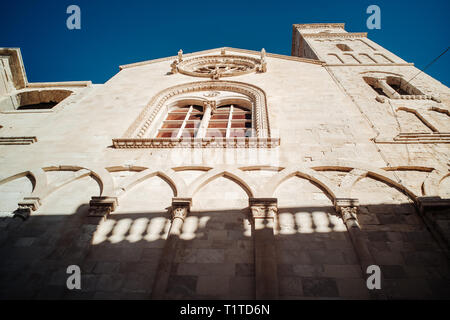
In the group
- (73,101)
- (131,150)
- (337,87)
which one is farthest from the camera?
(73,101)

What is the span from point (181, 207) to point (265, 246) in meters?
1.37

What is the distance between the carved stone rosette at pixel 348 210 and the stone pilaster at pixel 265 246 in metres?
0.92

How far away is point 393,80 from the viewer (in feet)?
29.6

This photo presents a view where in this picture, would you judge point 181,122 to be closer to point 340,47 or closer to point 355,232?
point 355,232

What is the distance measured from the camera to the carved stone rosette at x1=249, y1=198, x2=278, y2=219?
3.40 metres

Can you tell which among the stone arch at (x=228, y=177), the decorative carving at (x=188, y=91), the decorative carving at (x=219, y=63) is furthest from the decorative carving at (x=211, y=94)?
the stone arch at (x=228, y=177)

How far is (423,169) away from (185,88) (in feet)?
22.9

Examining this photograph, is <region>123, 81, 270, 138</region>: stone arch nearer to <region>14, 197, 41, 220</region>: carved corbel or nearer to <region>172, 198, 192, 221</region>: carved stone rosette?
<region>14, 197, 41, 220</region>: carved corbel

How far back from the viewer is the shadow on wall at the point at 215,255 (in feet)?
8.76

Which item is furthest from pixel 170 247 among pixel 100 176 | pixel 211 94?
pixel 211 94

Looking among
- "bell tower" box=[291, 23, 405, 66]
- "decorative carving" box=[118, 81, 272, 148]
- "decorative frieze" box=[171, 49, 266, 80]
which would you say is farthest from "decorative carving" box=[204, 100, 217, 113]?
"bell tower" box=[291, 23, 405, 66]

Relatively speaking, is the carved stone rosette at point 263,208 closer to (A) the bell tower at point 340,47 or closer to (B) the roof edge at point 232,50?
(B) the roof edge at point 232,50
